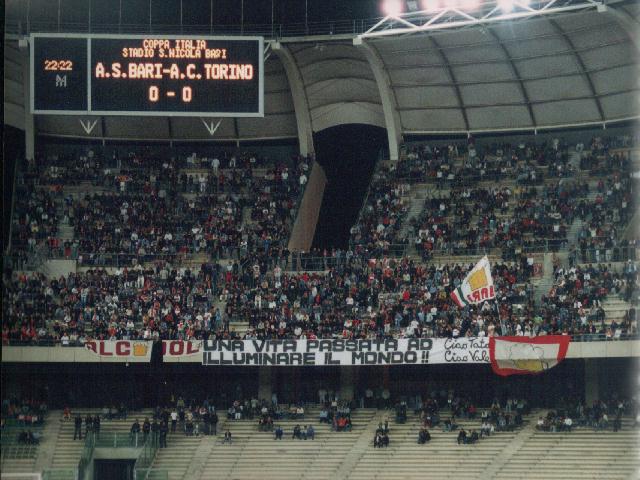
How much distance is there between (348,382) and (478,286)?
7.75 meters

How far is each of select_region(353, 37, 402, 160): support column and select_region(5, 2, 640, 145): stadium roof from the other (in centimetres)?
5

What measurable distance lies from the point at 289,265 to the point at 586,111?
51.7 ft

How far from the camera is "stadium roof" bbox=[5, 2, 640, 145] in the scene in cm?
4653

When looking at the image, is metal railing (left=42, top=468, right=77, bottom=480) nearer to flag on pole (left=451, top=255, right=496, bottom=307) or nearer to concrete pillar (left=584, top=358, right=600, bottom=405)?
flag on pole (left=451, top=255, right=496, bottom=307)

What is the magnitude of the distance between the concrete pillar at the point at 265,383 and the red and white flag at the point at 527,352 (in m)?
9.72

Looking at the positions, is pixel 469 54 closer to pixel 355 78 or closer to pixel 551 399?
pixel 355 78

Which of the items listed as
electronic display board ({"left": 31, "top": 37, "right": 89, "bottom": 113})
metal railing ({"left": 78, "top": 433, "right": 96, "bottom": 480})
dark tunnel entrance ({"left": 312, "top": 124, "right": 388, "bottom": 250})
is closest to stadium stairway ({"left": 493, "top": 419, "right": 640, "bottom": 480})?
dark tunnel entrance ({"left": 312, "top": 124, "right": 388, "bottom": 250})

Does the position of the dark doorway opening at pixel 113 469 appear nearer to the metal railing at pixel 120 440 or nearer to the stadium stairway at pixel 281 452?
the metal railing at pixel 120 440

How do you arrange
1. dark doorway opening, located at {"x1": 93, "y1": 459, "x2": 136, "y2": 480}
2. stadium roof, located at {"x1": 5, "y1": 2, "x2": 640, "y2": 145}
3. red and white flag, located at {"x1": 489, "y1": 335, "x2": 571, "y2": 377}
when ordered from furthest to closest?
stadium roof, located at {"x1": 5, "y1": 2, "x2": 640, "y2": 145} → dark doorway opening, located at {"x1": 93, "y1": 459, "x2": 136, "y2": 480} → red and white flag, located at {"x1": 489, "y1": 335, "x2": 571, "y2": 377}

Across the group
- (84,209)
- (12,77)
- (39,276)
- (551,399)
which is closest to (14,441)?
(39,276)

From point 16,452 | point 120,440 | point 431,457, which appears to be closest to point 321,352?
point 431,457

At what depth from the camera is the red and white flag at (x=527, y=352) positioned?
40.1 metres

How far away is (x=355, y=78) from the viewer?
50625mm

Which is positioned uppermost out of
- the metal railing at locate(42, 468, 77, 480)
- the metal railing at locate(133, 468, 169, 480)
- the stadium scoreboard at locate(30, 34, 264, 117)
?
the stadium scoreboard at locate(30, 34, 264, 117)
